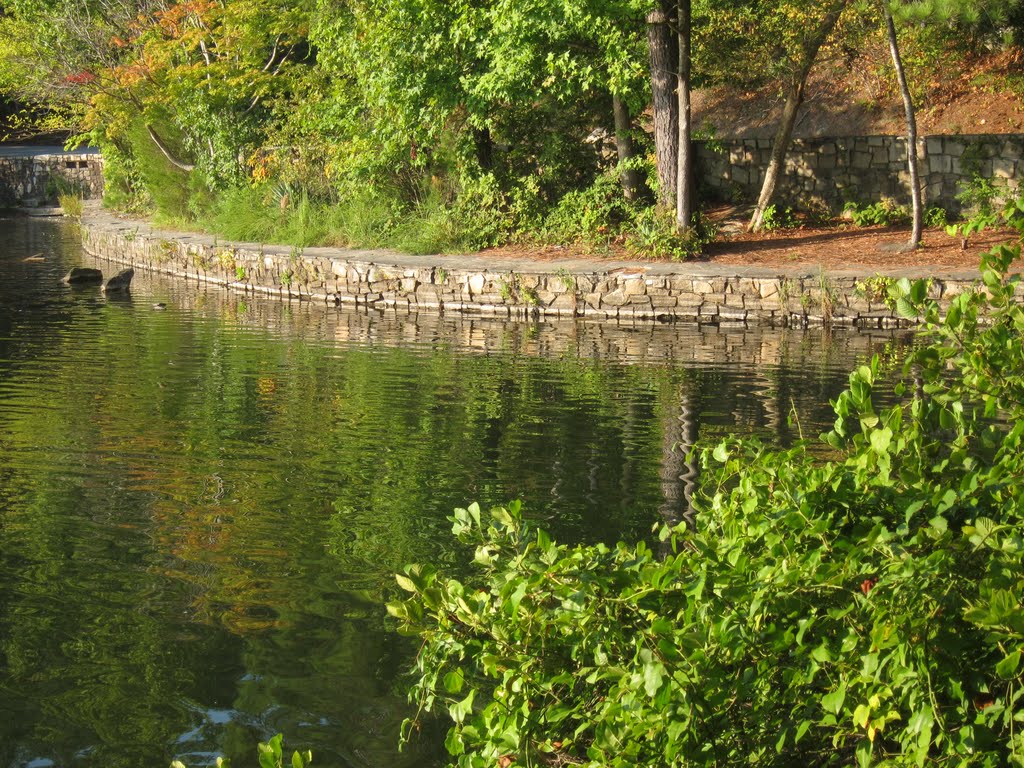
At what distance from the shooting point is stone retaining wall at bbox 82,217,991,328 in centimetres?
1620

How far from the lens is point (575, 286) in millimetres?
17672

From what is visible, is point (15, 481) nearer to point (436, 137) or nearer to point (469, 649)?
point (469, 649)

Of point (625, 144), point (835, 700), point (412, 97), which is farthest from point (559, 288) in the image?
point (835, 700)

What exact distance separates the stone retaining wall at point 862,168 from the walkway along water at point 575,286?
11.1 feet

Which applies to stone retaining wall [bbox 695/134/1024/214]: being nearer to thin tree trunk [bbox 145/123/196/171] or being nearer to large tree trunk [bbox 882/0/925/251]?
large tree trunk [bbox 882/0/925/251]

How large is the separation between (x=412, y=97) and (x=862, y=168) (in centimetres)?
788

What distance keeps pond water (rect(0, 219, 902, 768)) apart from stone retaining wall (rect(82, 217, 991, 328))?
0.78 meters

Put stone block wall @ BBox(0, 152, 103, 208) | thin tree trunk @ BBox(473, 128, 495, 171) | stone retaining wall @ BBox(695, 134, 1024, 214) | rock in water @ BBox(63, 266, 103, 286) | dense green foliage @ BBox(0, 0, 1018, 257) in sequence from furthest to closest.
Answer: stone block wall @ BBox(0, 152, 103, 208)
rock in water @ BBox(63, 266, 103, 286)
thin tree trunk @ BBox(473, 128, 495, 171)
stone retaining wall @ BBox(695, 134, 1024, 214)
dense green foliage @ BBox(0, 0, 1018, 257)

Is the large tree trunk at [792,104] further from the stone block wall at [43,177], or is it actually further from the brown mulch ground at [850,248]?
the stone block wall at [43,177]

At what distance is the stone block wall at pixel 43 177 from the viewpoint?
42156 mm

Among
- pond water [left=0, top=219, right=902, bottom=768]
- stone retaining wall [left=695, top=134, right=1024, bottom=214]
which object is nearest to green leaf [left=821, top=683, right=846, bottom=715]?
pond water [left=0, top=219, right=902, bottom=768]

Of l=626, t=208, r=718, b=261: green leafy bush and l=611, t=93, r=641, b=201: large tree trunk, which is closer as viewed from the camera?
l=626, t=208, r=718, b=261: green leafy bush

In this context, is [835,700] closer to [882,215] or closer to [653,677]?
[653,677]

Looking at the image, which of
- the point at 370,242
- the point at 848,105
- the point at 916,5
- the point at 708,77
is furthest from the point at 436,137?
the point at 916,5
